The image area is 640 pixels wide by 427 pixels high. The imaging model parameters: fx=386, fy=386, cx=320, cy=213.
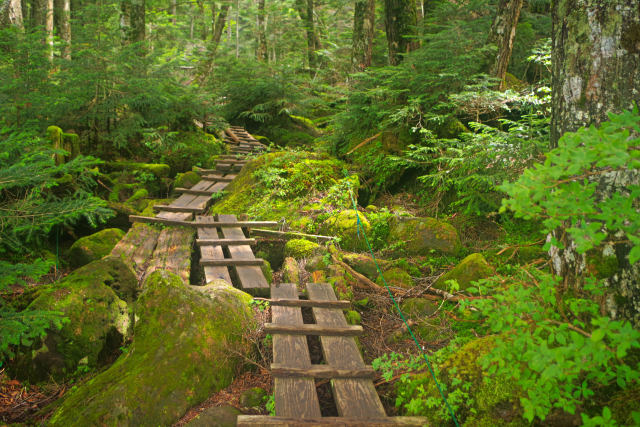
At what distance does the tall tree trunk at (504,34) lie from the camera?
7598mm

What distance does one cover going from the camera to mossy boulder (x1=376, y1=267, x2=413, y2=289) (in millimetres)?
4640

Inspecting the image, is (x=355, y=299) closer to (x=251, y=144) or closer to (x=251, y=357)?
(x=251, y=357)

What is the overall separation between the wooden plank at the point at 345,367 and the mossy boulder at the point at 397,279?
0.76m

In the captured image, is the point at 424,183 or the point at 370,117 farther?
the point at 370,117

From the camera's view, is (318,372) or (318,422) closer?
(318,422)

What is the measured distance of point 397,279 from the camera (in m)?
4.71

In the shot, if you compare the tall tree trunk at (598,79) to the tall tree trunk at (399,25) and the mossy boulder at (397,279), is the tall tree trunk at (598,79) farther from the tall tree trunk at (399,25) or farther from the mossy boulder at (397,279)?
the tall tree trunk at (399,25)

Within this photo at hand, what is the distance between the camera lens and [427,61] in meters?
7.49

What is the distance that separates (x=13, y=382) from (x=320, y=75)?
61.3 feet

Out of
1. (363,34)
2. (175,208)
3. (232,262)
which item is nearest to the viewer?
(232,262)

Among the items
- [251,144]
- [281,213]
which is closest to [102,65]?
[251,144]

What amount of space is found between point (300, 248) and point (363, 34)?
8343 millimetres

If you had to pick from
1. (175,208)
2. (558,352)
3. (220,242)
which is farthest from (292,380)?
(175,208)

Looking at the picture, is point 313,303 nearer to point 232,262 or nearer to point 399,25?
point 232,262
